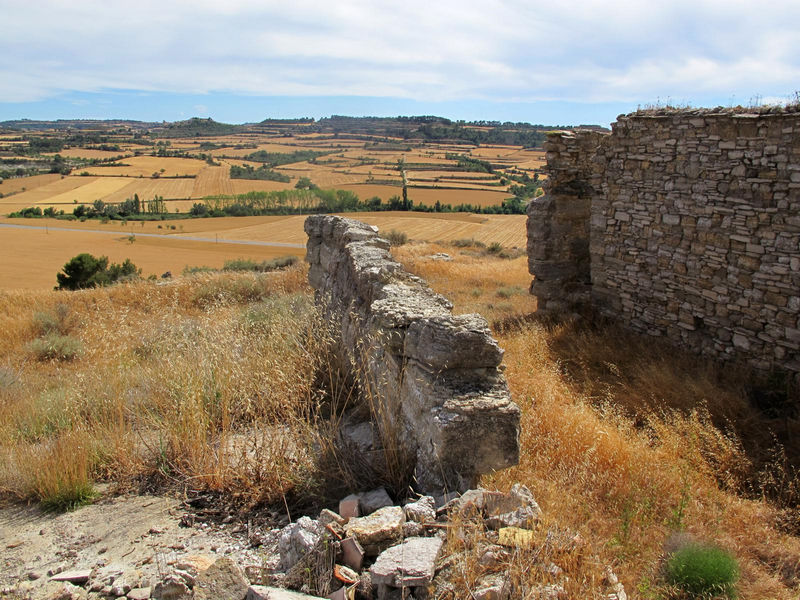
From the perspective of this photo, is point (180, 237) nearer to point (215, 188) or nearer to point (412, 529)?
point (215, 188)

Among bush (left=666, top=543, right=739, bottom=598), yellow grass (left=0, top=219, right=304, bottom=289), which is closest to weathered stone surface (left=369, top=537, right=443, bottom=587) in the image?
bush (left=666, top=543, right=739, bottom=598)

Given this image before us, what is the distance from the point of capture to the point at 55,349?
29.9 ft

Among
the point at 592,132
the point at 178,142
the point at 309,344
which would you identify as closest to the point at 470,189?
the point at 592,132

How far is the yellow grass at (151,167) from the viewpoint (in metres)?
87.1

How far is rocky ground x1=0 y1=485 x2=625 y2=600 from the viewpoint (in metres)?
2.35

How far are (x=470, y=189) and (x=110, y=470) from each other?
7079 cm

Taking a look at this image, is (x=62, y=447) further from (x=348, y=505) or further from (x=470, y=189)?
(x=470, y=189)

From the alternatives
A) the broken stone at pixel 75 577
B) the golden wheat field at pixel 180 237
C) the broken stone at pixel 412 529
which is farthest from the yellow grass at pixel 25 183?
the broken stone at pixel 412 529

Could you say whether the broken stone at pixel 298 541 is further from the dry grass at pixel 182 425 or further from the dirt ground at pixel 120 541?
the dry grass at pixel 182 425

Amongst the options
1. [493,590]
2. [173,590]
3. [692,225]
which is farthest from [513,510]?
[692,225]

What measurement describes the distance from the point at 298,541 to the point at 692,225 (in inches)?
277

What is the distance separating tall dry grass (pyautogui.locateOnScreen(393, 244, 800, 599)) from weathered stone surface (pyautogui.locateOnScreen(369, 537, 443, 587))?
0.46 feet

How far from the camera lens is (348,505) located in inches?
116

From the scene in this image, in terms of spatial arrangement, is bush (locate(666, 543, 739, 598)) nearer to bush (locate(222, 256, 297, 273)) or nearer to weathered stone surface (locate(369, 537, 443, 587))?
weathered stone surface (locate(369, 537, 443, 587))
